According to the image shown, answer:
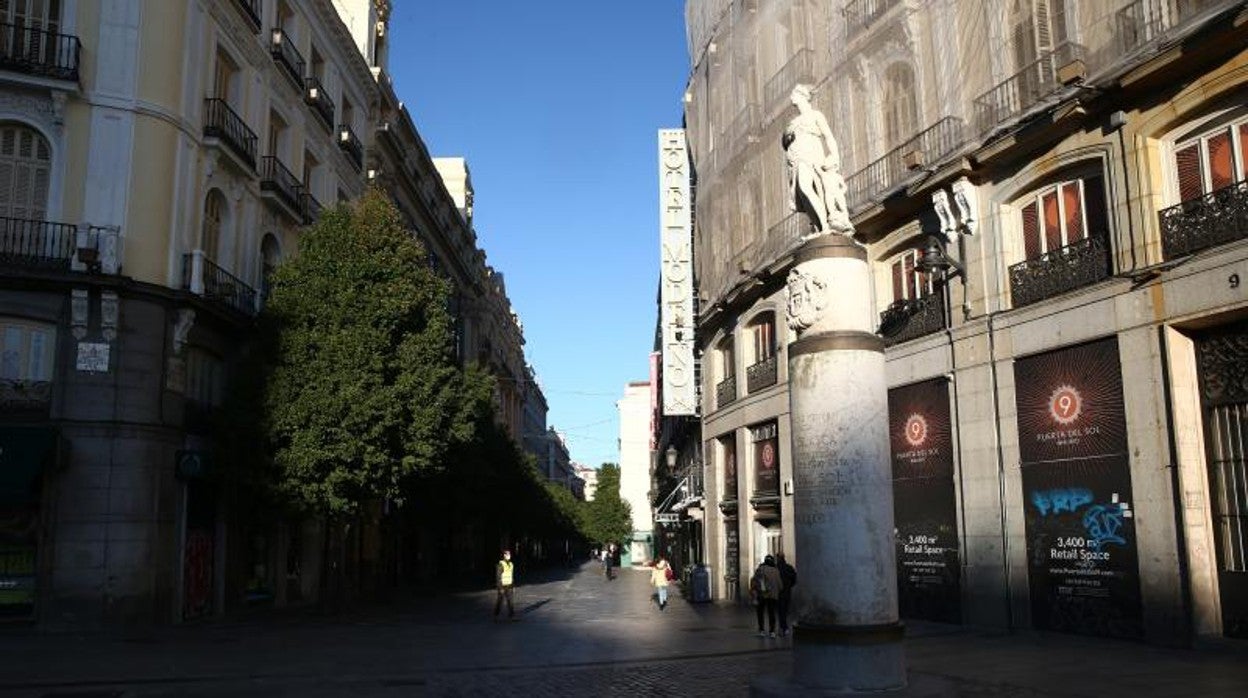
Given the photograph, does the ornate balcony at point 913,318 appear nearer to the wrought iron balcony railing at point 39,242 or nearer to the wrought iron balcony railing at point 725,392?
the wrought iron balcony railing at point 725,392

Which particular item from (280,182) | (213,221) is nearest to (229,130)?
(213,221)

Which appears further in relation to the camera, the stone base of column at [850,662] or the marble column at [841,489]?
the marble column at [841,489]

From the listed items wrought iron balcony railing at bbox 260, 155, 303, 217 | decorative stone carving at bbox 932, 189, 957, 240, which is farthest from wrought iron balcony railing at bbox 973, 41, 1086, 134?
wrought iron balcony railing at bbox 260, 155, 303, 217

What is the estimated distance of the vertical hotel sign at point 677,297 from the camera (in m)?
37.5

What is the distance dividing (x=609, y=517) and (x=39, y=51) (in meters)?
79.4

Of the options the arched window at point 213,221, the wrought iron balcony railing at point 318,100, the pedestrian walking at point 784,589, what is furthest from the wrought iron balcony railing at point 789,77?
the arched window at point 213,221

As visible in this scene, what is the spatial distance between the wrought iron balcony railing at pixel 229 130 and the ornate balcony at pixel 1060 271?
1906 centimetres

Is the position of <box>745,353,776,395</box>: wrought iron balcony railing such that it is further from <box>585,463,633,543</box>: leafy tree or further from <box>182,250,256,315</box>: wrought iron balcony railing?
<box>585,463,633,543</box>: leafy tree

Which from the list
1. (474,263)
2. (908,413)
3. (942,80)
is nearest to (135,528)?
(908,413)

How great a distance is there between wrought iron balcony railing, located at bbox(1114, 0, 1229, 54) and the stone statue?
7011mm

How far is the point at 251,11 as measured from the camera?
2825 centimetres

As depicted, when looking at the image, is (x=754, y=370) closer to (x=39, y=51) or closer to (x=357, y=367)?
(x=357, y=367)

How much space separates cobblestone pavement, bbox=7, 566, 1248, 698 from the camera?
12.6 m

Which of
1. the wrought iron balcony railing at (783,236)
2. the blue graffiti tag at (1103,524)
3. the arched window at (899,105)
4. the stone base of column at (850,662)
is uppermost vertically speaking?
the arched window at (899,105)
